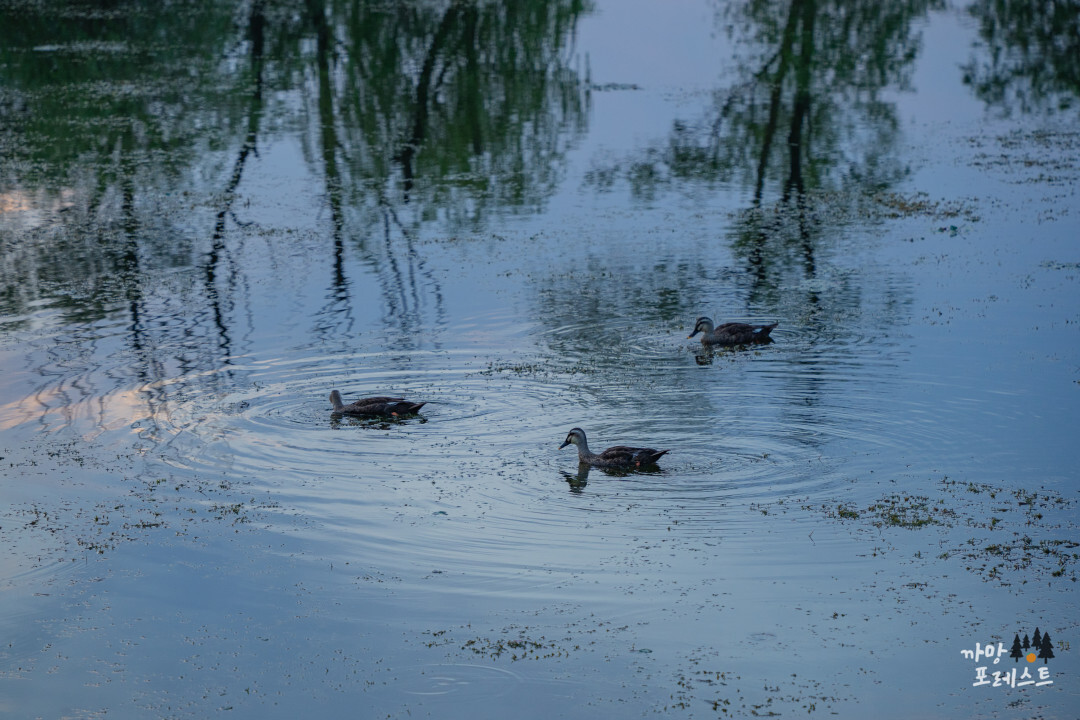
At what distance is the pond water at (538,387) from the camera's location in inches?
394

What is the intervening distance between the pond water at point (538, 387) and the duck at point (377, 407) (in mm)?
172

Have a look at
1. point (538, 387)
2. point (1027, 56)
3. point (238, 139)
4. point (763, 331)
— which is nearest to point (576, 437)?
point (538, 387)

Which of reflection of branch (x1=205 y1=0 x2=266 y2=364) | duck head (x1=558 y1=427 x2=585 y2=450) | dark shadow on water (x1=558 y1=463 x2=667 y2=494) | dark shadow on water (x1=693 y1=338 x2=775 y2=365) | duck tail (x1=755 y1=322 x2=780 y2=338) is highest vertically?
reflection of branch (x1=205 y1=0 x2=266 y2=364)

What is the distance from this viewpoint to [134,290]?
69.6 feet

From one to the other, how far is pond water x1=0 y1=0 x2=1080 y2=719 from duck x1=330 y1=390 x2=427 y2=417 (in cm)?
17

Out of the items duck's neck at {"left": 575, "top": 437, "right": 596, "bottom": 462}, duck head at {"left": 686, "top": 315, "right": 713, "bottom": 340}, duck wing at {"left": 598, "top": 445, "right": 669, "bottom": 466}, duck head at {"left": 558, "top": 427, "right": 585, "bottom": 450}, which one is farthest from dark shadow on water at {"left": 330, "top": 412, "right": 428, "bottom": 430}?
duck head at {"left": 686, "top": 315, "right": 713, "bottom": 340}

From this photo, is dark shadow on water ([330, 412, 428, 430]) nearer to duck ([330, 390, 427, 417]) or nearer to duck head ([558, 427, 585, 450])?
duck ([330, 390, 427, 417])

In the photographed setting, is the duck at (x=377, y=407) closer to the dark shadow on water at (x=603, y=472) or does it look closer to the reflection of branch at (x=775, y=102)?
the dark shadow on water at (x=603, y=472)

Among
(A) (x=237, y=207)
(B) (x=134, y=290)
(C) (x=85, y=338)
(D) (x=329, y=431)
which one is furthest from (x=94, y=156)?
(D) (x=329, y=431)

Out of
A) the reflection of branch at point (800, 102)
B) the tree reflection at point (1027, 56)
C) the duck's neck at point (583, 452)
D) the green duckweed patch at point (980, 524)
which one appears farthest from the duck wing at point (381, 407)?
the tree reflection at point (1027, 56)

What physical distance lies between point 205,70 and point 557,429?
25.2 metres

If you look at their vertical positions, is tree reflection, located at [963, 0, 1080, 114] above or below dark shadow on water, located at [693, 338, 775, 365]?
above

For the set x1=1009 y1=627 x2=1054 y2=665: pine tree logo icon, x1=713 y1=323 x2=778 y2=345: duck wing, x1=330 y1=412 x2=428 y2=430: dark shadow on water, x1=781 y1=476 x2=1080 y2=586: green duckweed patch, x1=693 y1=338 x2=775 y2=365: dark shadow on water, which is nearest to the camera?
x1=1009 y1=627 x2=1054 y2=665: pine tree logo icon

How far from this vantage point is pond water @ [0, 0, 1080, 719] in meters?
10.0
